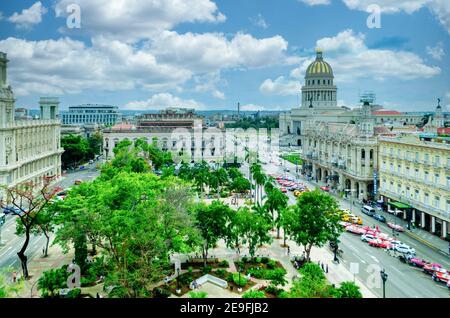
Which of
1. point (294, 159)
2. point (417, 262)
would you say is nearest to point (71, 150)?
point (294, 159)

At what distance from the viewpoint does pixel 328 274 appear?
23.2 meters

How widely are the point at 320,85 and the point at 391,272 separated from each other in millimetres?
78362

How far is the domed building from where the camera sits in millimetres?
97375

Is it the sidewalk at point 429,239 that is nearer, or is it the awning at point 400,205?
the sidewalk at point 429,239

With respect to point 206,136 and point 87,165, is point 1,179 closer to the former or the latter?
point 87,165

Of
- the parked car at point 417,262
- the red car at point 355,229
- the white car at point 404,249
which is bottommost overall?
the parked car at point 417,262

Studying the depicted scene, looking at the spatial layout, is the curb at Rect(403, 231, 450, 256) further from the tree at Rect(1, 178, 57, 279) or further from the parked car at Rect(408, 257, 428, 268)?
the tree at Rect(1, 178, 57, 279)

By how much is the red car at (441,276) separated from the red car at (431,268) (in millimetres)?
284

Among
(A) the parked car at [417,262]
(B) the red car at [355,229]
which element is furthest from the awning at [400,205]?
(A) the parked car at [417,262]

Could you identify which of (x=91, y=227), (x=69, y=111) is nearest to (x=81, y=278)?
(x=91, y=227)

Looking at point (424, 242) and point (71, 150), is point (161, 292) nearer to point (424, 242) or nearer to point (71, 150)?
point (424, 242)

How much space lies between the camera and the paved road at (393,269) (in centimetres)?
2088

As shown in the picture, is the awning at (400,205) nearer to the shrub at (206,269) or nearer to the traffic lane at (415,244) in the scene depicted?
the traffic lane at (415,244)
